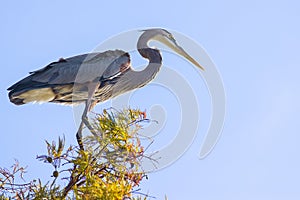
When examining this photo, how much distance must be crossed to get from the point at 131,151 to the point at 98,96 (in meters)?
3.14

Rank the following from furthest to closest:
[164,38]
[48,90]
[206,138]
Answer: [164,38]
[48,90]
[206,138]

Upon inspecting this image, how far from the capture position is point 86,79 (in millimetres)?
6105

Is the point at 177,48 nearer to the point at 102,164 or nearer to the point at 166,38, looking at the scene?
the point at 166,38

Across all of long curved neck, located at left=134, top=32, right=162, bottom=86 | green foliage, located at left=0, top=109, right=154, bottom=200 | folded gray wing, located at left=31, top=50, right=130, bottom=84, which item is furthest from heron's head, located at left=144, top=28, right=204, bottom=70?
green foliage, located at left=0, top=109, right=154, bottom=200

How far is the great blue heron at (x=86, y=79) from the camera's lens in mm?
5719

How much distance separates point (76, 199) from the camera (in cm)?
264

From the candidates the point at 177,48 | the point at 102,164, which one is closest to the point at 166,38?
the point at 177,48

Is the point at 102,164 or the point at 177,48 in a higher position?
the point at 177,48

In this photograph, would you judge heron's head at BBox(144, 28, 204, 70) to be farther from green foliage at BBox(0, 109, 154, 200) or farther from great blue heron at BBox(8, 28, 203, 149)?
green foliage at BBox(0, 109, 154, 200)

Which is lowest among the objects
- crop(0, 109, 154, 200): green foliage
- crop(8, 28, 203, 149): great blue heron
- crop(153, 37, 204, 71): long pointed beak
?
crop(0, 109, 154, 200): green foliage

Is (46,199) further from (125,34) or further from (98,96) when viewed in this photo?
(125,34)

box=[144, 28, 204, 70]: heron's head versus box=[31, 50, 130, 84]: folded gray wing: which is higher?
box=[144, 28, 204, 70]: heron's head

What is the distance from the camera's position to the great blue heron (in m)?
5.72

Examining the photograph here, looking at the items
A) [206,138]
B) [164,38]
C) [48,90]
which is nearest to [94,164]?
[206,138]
